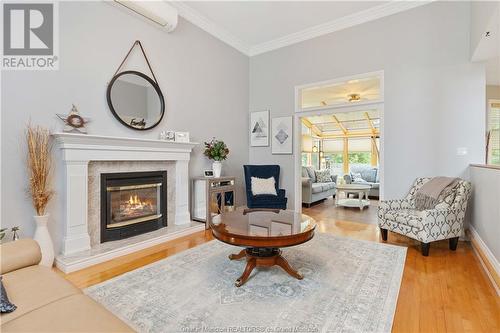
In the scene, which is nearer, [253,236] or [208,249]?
[253,236]

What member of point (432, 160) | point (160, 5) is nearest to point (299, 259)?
point (432, 160)

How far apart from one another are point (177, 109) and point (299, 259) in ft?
9.29

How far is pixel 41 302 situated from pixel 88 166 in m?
2.01

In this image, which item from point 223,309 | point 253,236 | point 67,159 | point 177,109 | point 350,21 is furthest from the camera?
point 350,21

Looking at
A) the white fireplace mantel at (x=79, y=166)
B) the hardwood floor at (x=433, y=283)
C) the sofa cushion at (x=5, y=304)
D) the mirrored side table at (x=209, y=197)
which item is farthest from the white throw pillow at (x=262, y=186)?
the sofa cushion at (x=5, y=304)

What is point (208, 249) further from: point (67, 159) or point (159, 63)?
point (159, 63)

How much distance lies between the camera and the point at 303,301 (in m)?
1.88

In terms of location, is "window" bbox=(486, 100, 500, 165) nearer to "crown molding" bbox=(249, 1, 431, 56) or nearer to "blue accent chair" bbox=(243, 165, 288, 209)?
"crown molding" bbox=(249, 1, 431, 56)

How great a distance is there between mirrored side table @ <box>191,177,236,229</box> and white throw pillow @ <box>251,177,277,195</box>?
0.46 meters

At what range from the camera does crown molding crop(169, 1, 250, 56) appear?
3.89 metres

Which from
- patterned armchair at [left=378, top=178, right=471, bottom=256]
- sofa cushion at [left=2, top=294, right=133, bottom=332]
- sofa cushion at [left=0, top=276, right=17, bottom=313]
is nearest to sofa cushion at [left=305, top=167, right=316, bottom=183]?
patterned armchair at [left=378, top=178, right=471, bottom=256]

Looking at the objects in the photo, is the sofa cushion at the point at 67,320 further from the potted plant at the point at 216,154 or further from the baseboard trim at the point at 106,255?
the potted plant at the point at 216,154

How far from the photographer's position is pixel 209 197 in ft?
13.0

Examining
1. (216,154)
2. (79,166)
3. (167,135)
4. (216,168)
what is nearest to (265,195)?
(216,168)
